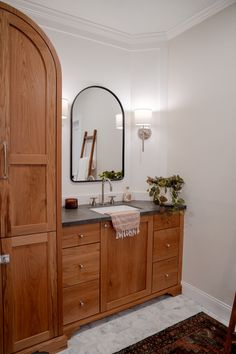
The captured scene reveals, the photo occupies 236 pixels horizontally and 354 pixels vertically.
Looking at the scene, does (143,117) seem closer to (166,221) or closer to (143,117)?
(143,117)

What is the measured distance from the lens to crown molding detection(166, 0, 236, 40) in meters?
2.10

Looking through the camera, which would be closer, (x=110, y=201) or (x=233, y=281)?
(x=233, y=281)

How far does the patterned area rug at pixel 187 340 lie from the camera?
71.1 inches

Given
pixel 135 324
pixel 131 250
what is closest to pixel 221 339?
pixel 135 324

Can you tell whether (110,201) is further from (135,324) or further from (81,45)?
(81,45)

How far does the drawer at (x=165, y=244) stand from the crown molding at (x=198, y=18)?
2.04 m

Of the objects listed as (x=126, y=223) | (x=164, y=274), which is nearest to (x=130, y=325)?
(x=164, y=274)

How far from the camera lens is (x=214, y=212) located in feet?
7.39

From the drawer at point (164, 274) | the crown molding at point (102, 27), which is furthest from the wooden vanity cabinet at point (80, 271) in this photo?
the crown molding at point (102, 27)

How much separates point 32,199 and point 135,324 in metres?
1.41

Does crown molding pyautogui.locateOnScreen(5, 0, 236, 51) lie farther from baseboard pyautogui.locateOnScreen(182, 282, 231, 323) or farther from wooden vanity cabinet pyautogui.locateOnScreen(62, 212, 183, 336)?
baseboard pyautogui.locateOnScreen(182, 282, 231, 323)

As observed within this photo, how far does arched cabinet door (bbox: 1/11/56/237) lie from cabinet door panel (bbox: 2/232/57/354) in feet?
0.31

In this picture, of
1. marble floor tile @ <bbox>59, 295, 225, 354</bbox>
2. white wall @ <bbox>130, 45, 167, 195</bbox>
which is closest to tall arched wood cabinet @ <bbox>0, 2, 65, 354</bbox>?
marble floor tile @ <bbox>59, 295, 225, 354</bbox>

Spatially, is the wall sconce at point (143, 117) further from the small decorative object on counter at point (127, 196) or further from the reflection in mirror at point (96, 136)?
the small decorative object on counter at point (127, 196)
